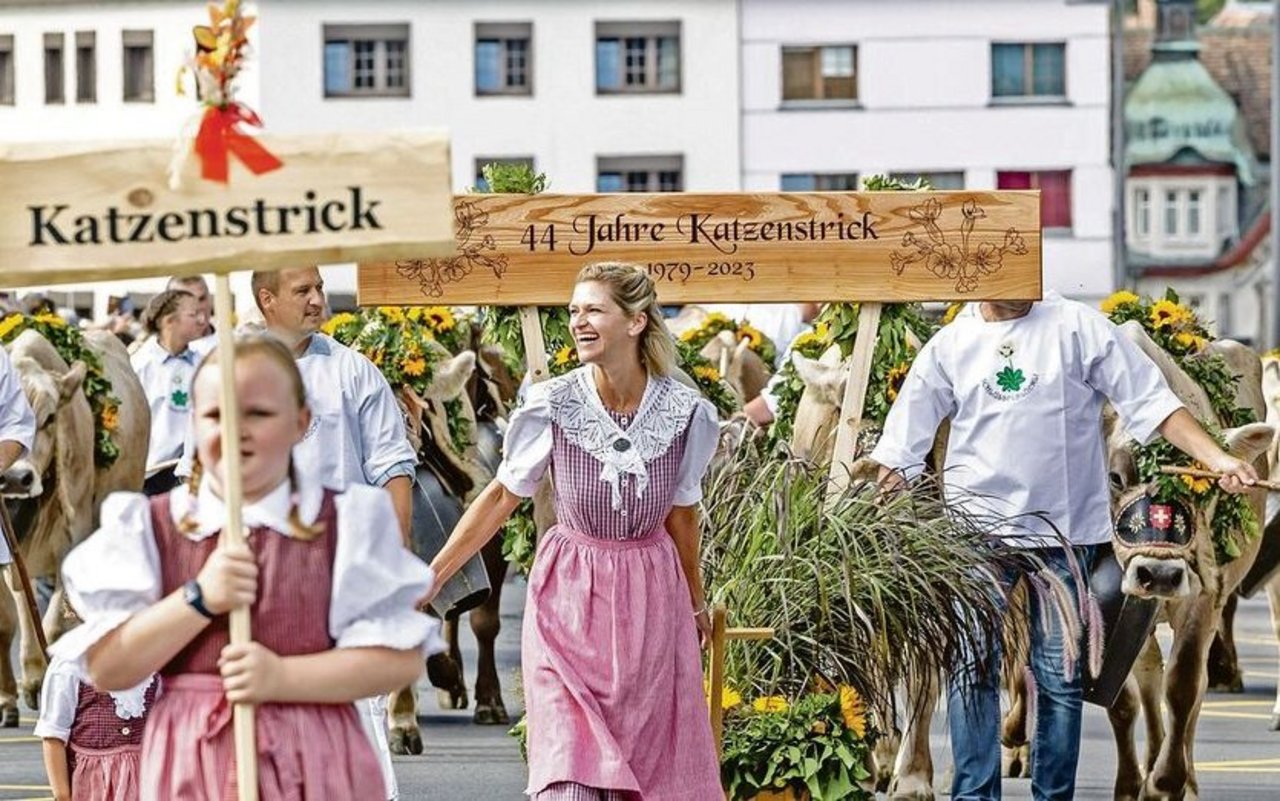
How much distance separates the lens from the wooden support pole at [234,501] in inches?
226

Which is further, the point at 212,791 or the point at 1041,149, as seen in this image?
the point at 1041,149

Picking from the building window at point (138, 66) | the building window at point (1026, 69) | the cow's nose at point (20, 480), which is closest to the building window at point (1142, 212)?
the building window at point (1026, 69)

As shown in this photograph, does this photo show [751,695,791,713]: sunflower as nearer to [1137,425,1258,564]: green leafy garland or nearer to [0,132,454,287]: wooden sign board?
[1137,425,1258,564]: green leafy garland

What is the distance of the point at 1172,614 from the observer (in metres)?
12.5

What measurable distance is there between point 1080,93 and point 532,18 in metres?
10.3

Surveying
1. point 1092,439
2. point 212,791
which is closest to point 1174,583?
point 1092,439

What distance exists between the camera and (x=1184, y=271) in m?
91.8

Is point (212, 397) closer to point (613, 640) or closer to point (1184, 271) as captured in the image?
point (613, 640)

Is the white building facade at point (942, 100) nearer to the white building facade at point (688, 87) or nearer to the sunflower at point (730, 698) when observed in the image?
the white building facade at point (688, 87)

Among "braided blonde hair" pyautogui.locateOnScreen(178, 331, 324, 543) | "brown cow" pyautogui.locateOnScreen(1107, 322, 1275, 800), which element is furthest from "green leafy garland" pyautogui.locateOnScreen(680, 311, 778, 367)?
"braided blonde hair" pyautogui.locateOnScreen(178, 331, 324, 543)

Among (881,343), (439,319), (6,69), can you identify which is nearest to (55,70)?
(6,69)

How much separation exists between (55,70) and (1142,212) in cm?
3777

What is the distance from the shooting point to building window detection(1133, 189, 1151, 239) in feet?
304

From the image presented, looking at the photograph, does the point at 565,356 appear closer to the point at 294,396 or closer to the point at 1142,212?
the point at 294,396
